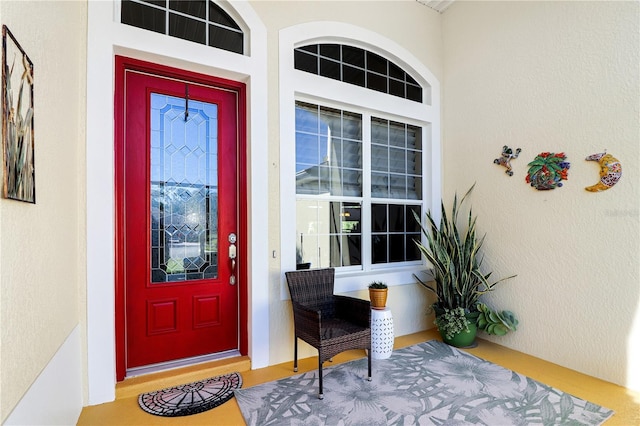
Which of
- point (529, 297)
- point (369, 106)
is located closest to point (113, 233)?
point (369, 106)

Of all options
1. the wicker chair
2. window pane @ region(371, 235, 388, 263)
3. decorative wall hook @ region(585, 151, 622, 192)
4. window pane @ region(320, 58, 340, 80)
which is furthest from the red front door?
decorative wall hook @ region(585, 151, 622, 192)

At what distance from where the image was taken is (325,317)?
3045mm

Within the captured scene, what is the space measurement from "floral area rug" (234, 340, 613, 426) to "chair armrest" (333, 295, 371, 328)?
44 cm

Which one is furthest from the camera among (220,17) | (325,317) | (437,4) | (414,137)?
(414,137)

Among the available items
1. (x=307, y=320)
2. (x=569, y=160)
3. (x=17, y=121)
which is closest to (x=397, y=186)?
(x=569, y=160)

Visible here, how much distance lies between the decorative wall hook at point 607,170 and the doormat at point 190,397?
11.2ft

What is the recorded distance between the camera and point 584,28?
9.42 ft

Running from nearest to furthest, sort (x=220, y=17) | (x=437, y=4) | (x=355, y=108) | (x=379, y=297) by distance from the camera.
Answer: (x=220, y=17) < (x=379, y=297) < (x=355, y=108) < (x=437, y=4)

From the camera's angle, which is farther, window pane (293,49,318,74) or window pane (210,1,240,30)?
window pane (293,49,318,74)

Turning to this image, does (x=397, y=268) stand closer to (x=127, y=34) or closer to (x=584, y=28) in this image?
(x=584, y=28)

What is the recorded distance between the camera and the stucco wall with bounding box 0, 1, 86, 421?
124 centimetres

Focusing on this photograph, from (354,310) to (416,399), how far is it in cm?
81

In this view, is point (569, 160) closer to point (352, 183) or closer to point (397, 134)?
point (397, 134)

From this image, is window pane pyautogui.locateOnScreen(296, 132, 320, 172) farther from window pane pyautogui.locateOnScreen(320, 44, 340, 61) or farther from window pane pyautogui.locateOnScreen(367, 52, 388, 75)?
window pane pyautogui.locateOnScreen(367, 52, 388, 75)
